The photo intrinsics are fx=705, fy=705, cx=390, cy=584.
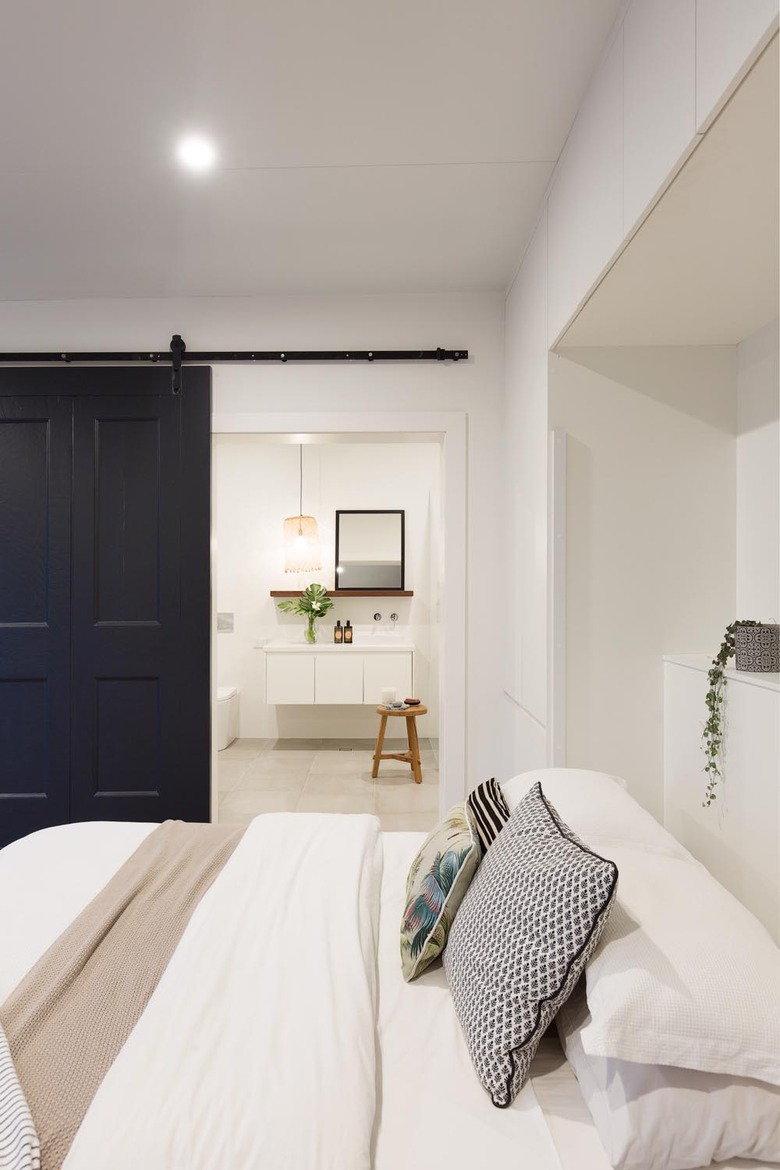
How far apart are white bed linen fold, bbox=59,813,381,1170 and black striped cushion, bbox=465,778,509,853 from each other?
11.8 inches

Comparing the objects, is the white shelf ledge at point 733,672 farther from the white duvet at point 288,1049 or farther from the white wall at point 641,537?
the white duvet at point 288,1049

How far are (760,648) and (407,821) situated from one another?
2.64 m

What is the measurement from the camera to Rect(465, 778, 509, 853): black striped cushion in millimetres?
1510

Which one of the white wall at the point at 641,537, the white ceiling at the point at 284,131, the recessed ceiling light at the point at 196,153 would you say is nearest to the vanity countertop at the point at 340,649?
the white ceiling at the point at 284,131

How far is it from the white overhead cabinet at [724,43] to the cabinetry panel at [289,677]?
4500 mm

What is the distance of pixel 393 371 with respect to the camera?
10.8ft

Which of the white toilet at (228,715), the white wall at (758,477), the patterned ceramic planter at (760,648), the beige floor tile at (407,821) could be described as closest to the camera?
the patterned ceramic planter at (760,648)

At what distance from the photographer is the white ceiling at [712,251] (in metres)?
1.24

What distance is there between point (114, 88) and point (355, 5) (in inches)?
28.1

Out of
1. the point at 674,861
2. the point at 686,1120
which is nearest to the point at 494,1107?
the point at 686,1120

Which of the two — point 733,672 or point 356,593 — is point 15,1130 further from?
point 356,593

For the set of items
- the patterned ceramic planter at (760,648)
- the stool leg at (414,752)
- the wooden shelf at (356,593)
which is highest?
the wooden shelf at (356,593)

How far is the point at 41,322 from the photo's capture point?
335cm

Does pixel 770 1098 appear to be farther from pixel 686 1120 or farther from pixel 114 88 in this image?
pixel 114 88
